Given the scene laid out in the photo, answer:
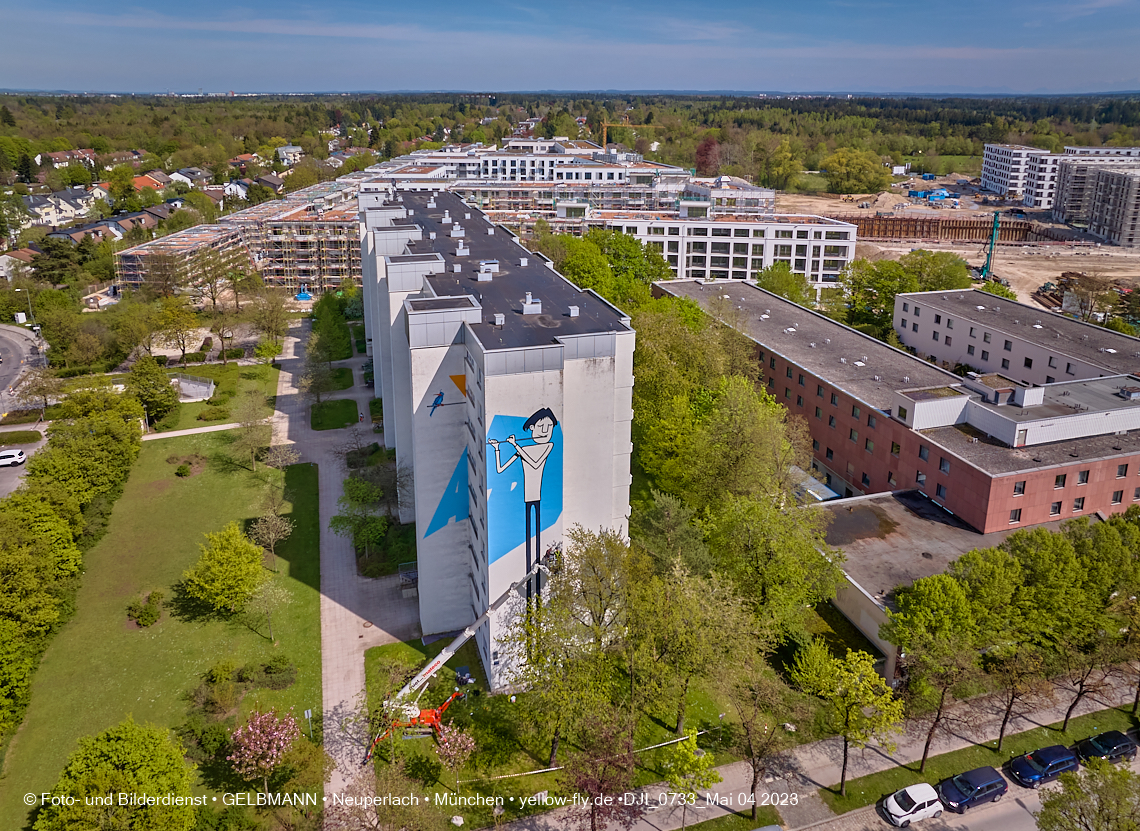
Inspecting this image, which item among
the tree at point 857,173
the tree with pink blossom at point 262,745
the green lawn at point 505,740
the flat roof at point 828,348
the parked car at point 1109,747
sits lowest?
the green lawn at point 505,740

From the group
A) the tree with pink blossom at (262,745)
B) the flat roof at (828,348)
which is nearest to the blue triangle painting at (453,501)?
the tree with pink blossom at (262,745)

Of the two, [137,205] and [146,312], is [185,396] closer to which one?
[146,312]

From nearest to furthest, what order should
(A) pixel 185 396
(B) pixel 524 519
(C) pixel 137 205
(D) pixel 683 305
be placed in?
1. (B) pixel 524 519
2. (D) pixel 683 305
3. (A) pixel 185 396
4. (C) pixel 137 205

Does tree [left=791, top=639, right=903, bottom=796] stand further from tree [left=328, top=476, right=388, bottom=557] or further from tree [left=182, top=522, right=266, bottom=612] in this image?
tree [left=182, top=522, right=266, bottom=612]

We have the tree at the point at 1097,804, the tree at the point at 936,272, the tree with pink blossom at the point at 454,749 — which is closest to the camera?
the tree at the point at 1097,804

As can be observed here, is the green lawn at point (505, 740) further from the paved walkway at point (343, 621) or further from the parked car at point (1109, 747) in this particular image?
the parked car at point (1109, 747)

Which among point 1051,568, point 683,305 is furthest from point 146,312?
point 1051,568
